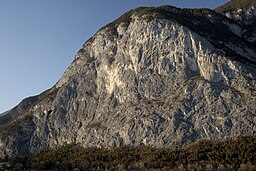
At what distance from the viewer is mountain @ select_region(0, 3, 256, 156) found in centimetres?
12725

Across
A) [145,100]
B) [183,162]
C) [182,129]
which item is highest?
[145,100]

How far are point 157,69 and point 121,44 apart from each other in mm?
26085

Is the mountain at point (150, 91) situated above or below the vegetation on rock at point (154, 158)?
above

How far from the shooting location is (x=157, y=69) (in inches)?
5886

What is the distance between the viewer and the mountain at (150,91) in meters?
127

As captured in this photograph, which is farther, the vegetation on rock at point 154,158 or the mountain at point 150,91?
the mountain at point 150,91

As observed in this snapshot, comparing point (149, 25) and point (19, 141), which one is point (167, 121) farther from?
point (19, 141)

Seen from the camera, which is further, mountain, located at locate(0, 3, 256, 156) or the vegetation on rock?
mountain, located at locate(0, 3, 256, 156)

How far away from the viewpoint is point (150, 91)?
14538 cm

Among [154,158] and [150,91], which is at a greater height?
[150,91]

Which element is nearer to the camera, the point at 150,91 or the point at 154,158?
the point at 154,158

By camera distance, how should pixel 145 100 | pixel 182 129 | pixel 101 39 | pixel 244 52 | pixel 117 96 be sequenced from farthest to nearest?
pixel 101 39
pixel 244 52
pixel 117 96
pixel 145 100
pixel 182 129

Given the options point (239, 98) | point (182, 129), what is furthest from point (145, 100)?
point (239, 98)

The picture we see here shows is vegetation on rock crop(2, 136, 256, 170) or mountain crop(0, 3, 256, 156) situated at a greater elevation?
mountain crop(0, 3, 256, 156)
